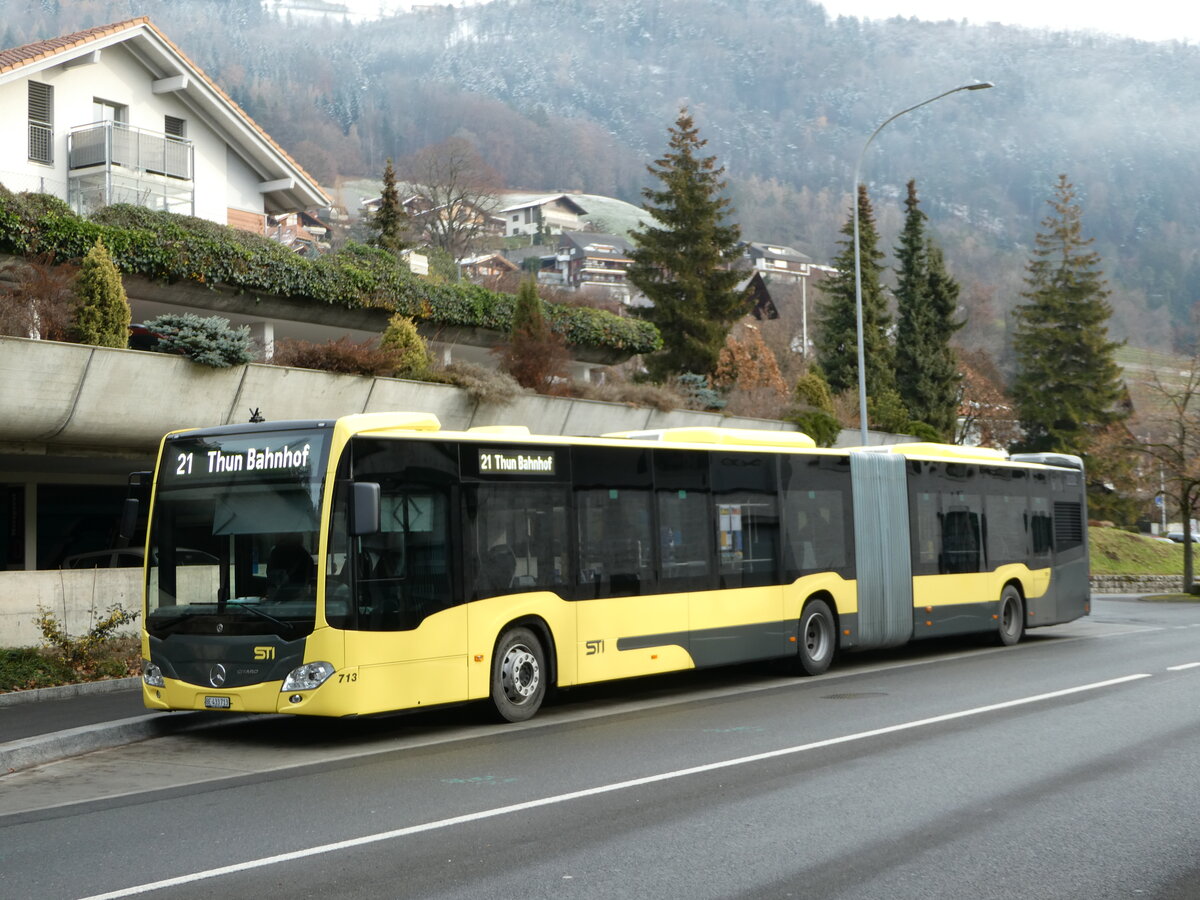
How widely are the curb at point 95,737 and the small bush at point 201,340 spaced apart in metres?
10.3

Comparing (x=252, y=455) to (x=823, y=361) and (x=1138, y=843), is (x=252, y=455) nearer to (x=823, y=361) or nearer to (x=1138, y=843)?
(x=1138, y=843)

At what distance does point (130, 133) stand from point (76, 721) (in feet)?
76.1

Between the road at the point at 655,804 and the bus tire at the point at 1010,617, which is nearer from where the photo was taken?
the road at the point at 655,804

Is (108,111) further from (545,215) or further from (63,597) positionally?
(545,215)

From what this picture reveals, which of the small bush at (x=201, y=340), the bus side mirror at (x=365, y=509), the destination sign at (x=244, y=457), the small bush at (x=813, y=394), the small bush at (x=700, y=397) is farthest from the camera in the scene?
the small bush at (x=813, y=394)

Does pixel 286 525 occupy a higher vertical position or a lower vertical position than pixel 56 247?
lower

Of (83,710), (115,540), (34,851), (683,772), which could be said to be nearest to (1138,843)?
(683,772)

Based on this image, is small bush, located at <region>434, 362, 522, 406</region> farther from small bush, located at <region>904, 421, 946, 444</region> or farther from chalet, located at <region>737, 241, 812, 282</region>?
chalet, located at <region>737, 241, 812, 282</region>

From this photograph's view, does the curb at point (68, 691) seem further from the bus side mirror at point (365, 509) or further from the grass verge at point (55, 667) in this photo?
the bus side mirror at point (365, 509)

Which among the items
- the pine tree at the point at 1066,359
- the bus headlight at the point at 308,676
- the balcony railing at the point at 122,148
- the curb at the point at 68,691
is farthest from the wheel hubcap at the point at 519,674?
the pine tree at the point at 1066,359

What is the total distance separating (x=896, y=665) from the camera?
18.6 meters

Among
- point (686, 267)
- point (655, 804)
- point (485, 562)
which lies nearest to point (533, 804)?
point (655, 804)

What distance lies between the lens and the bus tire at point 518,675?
42.0ft

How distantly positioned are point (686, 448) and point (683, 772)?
6193 millimetres
